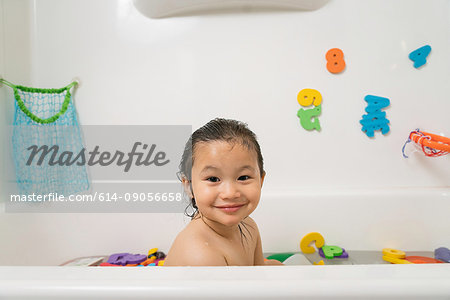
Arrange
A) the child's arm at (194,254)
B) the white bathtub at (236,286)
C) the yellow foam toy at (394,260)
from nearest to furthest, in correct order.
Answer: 1. the white bathtub at (236,286)
2. the child's arm at (194,254)
3. the yellow foam toy at (394,260)

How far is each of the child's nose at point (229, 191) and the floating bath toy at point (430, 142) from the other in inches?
39.0

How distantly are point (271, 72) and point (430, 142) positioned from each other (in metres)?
0.71

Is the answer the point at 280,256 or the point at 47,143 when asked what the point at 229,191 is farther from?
the point at 47,143

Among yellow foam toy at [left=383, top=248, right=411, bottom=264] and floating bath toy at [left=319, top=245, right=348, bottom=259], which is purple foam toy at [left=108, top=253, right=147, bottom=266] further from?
yellow foam toy at [left=383, top=248, right=411, bottom=264]

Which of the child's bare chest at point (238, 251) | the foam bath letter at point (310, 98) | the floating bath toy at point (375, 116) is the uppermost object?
the foam bath letter at point (310, 98)

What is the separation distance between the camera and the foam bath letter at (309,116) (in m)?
1.44

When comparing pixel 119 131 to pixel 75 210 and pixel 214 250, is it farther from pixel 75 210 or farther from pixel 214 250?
pixel 214 250

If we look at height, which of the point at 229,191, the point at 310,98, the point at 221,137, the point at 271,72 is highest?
the point at 271,72

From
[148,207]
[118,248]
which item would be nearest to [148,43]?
[148,207]

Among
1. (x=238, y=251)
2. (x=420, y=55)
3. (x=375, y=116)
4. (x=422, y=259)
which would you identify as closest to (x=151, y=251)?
(x=238, y=251)

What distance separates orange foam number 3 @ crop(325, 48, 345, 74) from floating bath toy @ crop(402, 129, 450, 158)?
427mm

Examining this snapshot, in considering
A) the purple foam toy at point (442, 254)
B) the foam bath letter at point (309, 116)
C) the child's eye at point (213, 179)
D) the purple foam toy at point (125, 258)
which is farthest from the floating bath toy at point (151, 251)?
the purple foam toy at point (442, 254)

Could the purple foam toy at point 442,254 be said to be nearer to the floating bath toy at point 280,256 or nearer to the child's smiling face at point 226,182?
the floating bath toy at point 280,256

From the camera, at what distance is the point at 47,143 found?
56.4 inches
